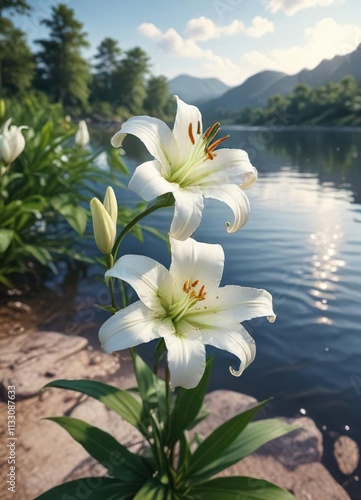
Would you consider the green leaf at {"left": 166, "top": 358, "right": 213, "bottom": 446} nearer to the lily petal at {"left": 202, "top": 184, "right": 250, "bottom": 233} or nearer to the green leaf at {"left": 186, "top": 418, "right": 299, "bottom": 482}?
the green leaf at {"left": 186, "top": 418, "right": 299, "bottom": 482}

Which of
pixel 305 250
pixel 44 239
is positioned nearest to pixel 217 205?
pixel 305 250

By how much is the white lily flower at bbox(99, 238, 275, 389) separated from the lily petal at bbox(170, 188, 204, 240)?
0.62ft

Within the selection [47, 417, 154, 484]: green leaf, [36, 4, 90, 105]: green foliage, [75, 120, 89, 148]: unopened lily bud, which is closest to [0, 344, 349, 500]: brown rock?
[47, 417, 154, 484]: green leaf

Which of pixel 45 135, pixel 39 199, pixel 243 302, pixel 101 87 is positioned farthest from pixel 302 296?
pixel 101 87

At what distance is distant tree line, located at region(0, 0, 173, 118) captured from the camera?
27.9 metres

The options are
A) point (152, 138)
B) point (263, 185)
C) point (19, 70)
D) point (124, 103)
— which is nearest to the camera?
point (152, 138)

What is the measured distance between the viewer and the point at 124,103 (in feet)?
167

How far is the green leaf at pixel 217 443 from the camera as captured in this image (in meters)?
1.58

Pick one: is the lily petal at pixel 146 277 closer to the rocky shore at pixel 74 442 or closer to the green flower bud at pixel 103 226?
the green flower bud at pixel 103 226

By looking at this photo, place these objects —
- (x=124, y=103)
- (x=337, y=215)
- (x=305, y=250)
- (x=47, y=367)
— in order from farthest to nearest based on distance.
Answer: (x=124, y=103) < (x=337, y=215) < (x=305, y=250) < (x=47, y=367)

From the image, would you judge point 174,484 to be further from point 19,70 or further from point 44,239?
point 19,70

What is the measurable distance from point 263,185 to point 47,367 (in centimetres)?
923

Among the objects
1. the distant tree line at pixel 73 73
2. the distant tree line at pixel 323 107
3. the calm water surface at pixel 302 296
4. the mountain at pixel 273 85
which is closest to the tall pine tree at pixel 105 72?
the distant tree line at pixel 73 73

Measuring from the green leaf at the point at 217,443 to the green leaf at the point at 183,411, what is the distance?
13 centimetres
